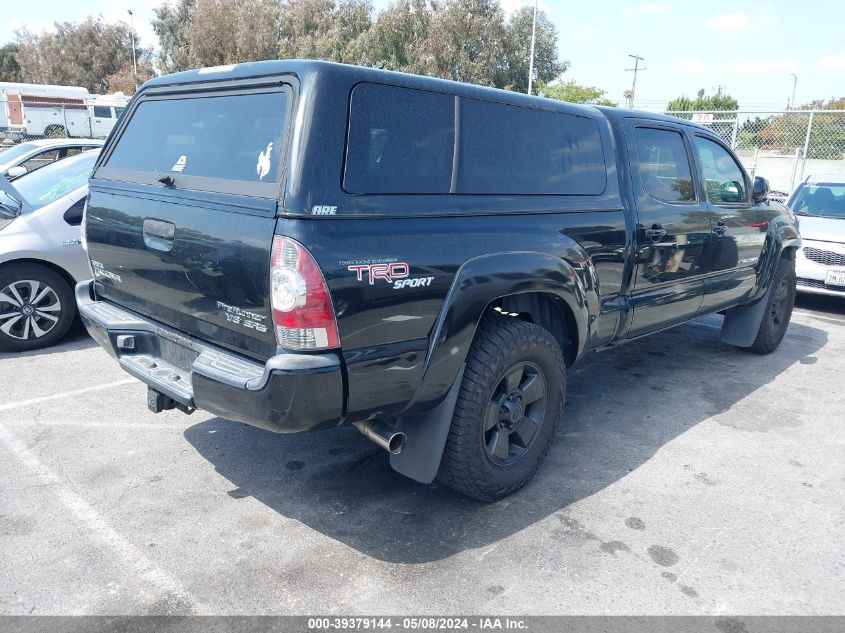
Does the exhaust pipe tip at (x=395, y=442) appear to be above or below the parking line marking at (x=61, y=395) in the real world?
above

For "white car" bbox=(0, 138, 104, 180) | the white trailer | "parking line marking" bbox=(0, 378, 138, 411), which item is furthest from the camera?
the white trailer

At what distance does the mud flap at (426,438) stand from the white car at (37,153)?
20.0 ft

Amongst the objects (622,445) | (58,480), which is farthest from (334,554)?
(622,445)

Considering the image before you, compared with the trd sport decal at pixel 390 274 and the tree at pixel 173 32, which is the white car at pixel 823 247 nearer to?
the trd sport decal at pixel 390 274

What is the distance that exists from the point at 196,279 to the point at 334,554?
131cm

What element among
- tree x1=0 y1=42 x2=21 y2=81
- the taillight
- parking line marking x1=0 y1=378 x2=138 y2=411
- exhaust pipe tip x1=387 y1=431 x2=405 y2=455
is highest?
tree x1=0 y1=42 x2=21 y2=81

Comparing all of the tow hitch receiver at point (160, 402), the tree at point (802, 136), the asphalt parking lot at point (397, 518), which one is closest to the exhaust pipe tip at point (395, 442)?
the asphalt parking lot at point (397, 518)

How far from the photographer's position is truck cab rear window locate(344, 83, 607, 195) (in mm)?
2645

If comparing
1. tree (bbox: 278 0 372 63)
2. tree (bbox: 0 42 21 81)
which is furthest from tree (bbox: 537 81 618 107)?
tree (bbox: 0 42 21 81)

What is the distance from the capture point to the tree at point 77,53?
4894cm

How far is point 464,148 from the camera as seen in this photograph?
3023 mm

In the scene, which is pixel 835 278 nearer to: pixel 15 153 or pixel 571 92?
pixel 15 153

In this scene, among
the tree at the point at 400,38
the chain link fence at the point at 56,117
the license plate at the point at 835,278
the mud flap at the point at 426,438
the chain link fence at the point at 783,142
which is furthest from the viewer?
the tree at the point at 400,38

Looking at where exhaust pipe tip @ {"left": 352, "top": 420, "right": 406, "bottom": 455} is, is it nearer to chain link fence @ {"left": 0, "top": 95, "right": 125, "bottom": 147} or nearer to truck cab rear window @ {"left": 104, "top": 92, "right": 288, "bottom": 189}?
truck cab rear window @ {"left": 104, "top": 92, "right": 288, "bottom": 189}
